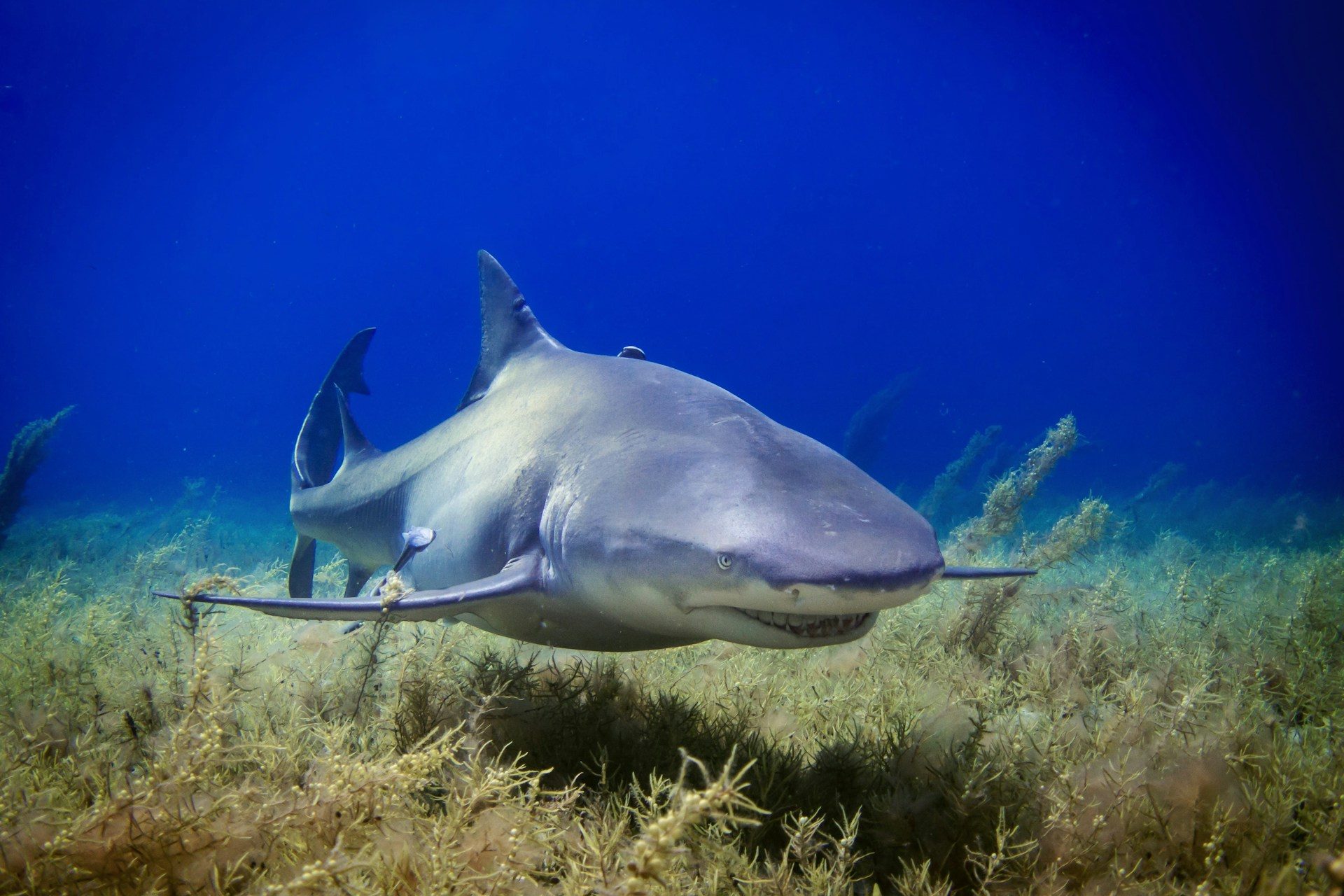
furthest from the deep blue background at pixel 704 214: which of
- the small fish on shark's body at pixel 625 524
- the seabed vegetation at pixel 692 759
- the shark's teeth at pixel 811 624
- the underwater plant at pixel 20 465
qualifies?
the shark's teeth at pixel 811 624

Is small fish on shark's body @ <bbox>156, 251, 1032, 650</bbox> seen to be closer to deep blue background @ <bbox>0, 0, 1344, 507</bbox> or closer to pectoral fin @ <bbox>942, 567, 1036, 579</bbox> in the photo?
pectoral fin @ <bbox>942, 567, 1036, 579</bbox>

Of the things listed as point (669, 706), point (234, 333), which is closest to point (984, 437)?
point (669, 706)

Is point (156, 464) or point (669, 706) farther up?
point (156, 464)

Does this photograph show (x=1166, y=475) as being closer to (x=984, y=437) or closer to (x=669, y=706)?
(x=984, y=437)

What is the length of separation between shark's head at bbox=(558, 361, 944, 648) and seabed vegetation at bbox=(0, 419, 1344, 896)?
22.5 inches

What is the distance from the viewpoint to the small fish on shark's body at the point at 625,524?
1965 millimetres

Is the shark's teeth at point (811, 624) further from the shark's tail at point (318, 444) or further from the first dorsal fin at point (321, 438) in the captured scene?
the first dorsal fin at point (321, 438)

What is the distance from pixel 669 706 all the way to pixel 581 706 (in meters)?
0.43

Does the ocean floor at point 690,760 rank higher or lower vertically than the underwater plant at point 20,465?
lower

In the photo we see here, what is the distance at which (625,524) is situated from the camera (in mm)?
2373

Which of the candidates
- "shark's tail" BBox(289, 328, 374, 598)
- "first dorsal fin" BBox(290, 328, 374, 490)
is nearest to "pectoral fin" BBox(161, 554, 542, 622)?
"shark's tail" BBox(289, 328, 374, 598)

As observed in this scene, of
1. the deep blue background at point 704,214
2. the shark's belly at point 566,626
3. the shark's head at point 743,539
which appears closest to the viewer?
the shark's head at point 743,539

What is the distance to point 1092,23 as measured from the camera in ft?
195

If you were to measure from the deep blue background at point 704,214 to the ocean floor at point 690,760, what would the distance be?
1583 inches
